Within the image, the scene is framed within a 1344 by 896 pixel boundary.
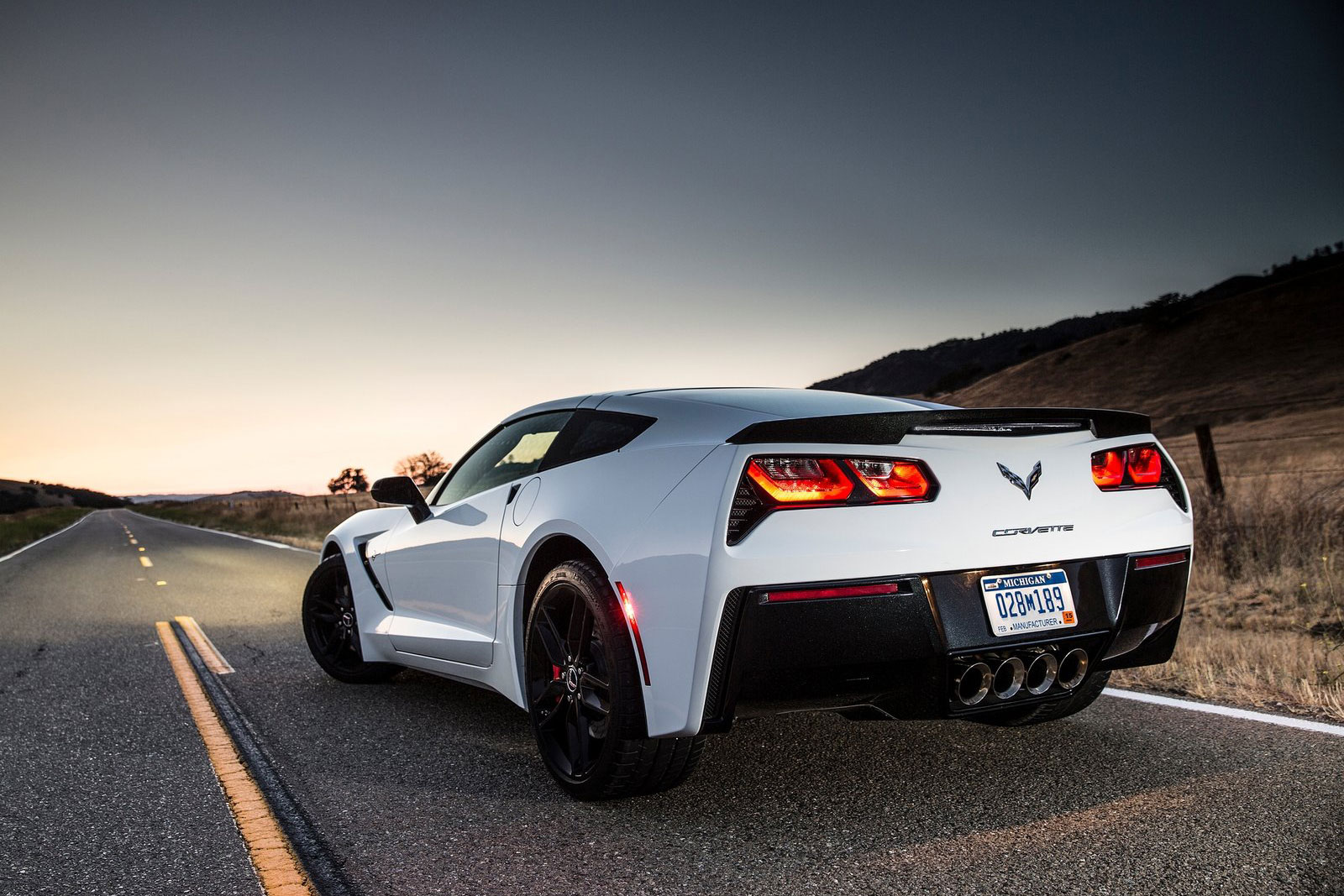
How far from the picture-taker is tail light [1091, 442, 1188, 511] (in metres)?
3.31

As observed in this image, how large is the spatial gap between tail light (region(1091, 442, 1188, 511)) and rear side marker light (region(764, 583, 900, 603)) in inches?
36.7

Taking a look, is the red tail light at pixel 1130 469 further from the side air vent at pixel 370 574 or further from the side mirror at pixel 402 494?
the side air vent at pixel 370 574

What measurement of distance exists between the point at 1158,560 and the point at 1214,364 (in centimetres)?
7000

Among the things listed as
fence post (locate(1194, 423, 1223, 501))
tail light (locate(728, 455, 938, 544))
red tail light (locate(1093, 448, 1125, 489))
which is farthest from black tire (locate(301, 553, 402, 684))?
fence post (locate(1194, 423, 1223, 501))

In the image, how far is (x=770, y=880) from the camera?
2689 mm

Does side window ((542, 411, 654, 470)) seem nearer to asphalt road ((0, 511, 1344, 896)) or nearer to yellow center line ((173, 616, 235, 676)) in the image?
asphalt road ((0, 511, 1344, 896))

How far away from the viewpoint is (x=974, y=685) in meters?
3.03

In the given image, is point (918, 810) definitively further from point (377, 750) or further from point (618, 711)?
point (377, 750)

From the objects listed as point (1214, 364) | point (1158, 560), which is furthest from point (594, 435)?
point (1214, 364)

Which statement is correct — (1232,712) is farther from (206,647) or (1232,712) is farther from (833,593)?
(206,647)

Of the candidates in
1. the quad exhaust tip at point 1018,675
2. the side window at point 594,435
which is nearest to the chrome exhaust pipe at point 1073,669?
the quad exhaust tip at point 1018,675

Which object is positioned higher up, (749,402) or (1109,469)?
(749,402)

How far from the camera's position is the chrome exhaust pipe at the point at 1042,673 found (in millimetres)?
3068

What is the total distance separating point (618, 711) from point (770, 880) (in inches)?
27.7
